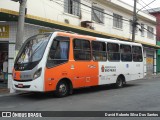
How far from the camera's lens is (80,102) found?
36.4 ft

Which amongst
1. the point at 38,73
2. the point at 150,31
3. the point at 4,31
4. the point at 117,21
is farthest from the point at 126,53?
the point at 150,31

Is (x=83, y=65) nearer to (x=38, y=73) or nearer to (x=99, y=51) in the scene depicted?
(x=99, y=51)

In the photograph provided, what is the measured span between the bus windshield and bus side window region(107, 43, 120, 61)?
15.1 ft

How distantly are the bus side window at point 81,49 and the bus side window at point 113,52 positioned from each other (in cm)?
190

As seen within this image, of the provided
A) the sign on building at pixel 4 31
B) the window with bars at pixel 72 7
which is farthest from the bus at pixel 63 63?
the window with bars at pixel 72 7

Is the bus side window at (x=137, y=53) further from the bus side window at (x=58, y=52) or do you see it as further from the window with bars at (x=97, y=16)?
the bus side window at (x=58, y=52)

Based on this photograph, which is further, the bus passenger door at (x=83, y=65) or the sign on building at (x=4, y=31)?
the sign on building at (x=4, y=31)

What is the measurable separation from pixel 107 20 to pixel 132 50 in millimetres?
7813

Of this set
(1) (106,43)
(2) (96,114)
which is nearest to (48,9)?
(1) (106,43)

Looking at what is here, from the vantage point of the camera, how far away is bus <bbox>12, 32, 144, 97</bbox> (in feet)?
38.9

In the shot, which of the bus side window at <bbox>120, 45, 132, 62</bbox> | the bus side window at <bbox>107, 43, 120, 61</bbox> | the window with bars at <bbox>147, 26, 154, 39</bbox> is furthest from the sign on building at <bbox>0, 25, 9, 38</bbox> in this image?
the window with bars at <bbox>147, 26, 154, 39</bbox>

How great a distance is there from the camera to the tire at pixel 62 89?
12.4 metres

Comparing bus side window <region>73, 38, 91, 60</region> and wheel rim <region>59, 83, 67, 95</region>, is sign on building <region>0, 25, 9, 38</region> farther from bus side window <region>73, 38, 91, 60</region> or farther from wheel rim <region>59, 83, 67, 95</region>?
wheel rim <region>59, 83, 67, 95</region>

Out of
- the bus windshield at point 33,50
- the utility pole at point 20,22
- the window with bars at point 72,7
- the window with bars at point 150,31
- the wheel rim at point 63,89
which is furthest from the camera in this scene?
the window with bars at point 150,31
